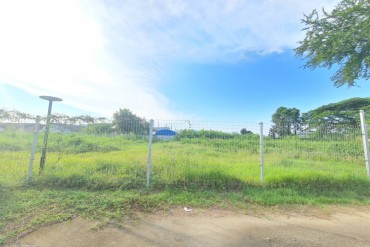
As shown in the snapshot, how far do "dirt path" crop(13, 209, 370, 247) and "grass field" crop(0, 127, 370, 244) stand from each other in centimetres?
58

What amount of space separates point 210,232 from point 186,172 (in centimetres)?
213

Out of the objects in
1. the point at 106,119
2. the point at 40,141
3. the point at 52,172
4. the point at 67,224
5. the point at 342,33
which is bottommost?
the point at 67,224

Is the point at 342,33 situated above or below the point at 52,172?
above

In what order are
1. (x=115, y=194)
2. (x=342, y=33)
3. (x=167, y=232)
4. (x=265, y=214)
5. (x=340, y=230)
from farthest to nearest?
(x=342, y=33), (x=115, y=194), (x=265, y=214), (x=340, y=230), (x=167, y=232)

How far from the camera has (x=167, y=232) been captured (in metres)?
3.16

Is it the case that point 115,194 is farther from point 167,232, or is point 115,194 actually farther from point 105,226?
point 167,232

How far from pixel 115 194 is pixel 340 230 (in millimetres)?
3974

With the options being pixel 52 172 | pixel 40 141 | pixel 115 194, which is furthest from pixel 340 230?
pixel 40 141

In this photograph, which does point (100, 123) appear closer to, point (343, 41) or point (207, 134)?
point (207, 134)

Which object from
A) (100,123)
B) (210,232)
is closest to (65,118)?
(100,123)

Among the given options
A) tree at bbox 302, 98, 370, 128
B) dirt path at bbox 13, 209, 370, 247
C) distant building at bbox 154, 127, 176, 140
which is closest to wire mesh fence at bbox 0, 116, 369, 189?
distant building at bbox 154, 127, 176, 140

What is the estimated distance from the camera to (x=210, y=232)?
3.18 metres

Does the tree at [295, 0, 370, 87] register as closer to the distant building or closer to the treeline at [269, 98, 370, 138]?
the treeline at [269, 98, 370, 138]

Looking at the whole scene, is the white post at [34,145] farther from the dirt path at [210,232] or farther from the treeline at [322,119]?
the treeline at [322,119]
